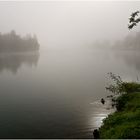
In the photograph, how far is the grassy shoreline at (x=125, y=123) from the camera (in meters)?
24.4

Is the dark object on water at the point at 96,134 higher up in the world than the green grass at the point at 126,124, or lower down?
lower down

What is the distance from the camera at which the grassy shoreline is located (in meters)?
24.4

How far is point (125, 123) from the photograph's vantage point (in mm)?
27781

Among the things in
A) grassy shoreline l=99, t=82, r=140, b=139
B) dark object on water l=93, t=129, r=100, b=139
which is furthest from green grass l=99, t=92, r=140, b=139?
dark object on water l=93, t=129, r=100, b=139

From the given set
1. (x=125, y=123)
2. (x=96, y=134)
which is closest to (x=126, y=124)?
(x=125, y=123)

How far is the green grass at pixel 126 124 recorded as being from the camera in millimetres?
24317

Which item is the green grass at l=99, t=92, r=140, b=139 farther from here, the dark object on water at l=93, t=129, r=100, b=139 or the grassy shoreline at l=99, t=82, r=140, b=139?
the dark object on water at l=93, t=129, r=100, b=139

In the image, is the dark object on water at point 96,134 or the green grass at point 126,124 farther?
the dark object on water at point 96,134

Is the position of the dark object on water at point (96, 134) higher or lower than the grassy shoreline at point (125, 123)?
lower

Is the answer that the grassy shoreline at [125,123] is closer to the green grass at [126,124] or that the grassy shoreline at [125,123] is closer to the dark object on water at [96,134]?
the green grass at [126,124]

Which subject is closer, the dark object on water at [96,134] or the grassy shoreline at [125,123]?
the grassy shoreline at [125,123]

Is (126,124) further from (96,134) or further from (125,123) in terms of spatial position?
(96,134)

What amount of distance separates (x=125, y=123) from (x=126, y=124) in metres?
0.45

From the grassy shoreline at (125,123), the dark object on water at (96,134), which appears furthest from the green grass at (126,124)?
the dark object on water at (96,134)
